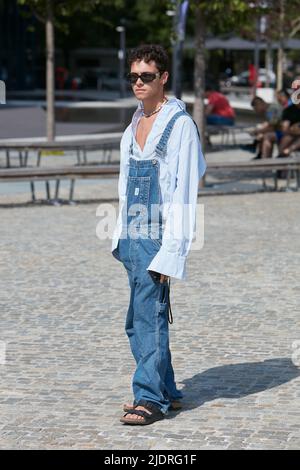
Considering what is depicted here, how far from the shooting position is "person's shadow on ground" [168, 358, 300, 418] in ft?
23.4

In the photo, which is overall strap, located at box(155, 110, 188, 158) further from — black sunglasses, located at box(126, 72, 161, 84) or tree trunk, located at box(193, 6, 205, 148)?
tree trunk, located at box(193, 6, 205, 148)

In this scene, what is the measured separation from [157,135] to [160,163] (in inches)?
6.0

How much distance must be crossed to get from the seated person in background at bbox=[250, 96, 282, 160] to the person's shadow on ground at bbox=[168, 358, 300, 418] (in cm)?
1305

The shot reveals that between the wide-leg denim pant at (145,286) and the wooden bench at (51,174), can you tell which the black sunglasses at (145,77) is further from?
the wooden bench at (51,174)

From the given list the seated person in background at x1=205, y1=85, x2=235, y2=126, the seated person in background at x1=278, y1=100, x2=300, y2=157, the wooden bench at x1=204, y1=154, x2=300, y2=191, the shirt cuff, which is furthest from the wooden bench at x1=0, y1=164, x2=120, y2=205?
the seated person in background at x1=205, y1=85, x2=235, y2=126

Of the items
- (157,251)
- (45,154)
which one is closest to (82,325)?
(157,251)

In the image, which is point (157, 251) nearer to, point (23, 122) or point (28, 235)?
point (28, 235)

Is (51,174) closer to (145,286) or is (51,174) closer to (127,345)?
(127,345)

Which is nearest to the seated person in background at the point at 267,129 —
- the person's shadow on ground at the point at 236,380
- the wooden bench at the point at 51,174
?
the wooden bench at the point at 51,174

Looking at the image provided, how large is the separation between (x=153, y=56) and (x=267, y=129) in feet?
48.5

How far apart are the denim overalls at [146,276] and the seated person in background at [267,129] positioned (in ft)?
47.6

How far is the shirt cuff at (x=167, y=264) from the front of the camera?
245 inches
